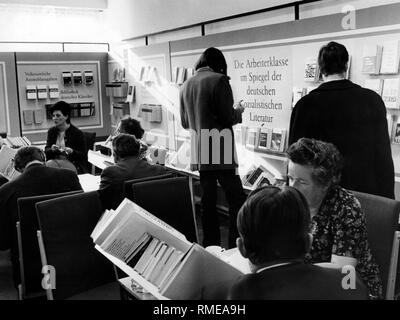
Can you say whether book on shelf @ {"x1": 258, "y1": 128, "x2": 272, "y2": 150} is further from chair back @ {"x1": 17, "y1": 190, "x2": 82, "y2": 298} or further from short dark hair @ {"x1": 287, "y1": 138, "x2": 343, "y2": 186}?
short dark hair @ {"x1": 287, "y1": 138, "x2": 343, "y2": 186}

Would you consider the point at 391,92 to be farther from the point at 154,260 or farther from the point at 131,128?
the point at 154,260

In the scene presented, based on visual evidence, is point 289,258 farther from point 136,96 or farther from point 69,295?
point 136,96

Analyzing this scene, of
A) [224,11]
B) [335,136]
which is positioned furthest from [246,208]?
[224,11]

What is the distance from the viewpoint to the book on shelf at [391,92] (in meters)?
3.02

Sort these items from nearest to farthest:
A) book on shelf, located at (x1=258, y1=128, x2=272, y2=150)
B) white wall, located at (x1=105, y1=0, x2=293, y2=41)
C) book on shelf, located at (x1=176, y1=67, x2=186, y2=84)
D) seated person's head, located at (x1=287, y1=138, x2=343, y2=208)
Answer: seated person's head, located at (x1=287, y1=138, x2=343, y2=208) < book on shelf, located at (x1=258, y1=128, x2=272, y2=150) < white wall, located at (x1=105, y1=0, x2=293, y2=41) < book on shelf, located at (x1=176, y1=67, x2=186, y2=84)

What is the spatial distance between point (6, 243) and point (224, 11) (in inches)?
117

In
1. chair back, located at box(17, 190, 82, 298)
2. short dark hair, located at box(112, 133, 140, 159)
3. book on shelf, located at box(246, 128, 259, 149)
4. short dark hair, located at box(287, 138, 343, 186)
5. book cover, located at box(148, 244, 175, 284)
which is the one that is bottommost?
chair back, located at box(17, 190, 82, 298)

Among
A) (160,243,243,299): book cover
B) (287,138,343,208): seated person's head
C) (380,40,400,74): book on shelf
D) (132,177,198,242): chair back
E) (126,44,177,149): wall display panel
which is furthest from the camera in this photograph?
(126,44,177,149): wall display panel

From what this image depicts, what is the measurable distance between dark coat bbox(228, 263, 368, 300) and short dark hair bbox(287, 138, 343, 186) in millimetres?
691

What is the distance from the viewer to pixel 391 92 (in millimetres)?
3053

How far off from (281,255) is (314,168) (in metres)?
0.74

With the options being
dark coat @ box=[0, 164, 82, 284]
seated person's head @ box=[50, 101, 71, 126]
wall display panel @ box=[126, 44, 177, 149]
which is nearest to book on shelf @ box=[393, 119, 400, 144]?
dark coat @ box=[0, 164, 82, 284]

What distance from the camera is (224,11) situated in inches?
183

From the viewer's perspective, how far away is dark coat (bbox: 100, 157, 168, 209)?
9.93 ft
